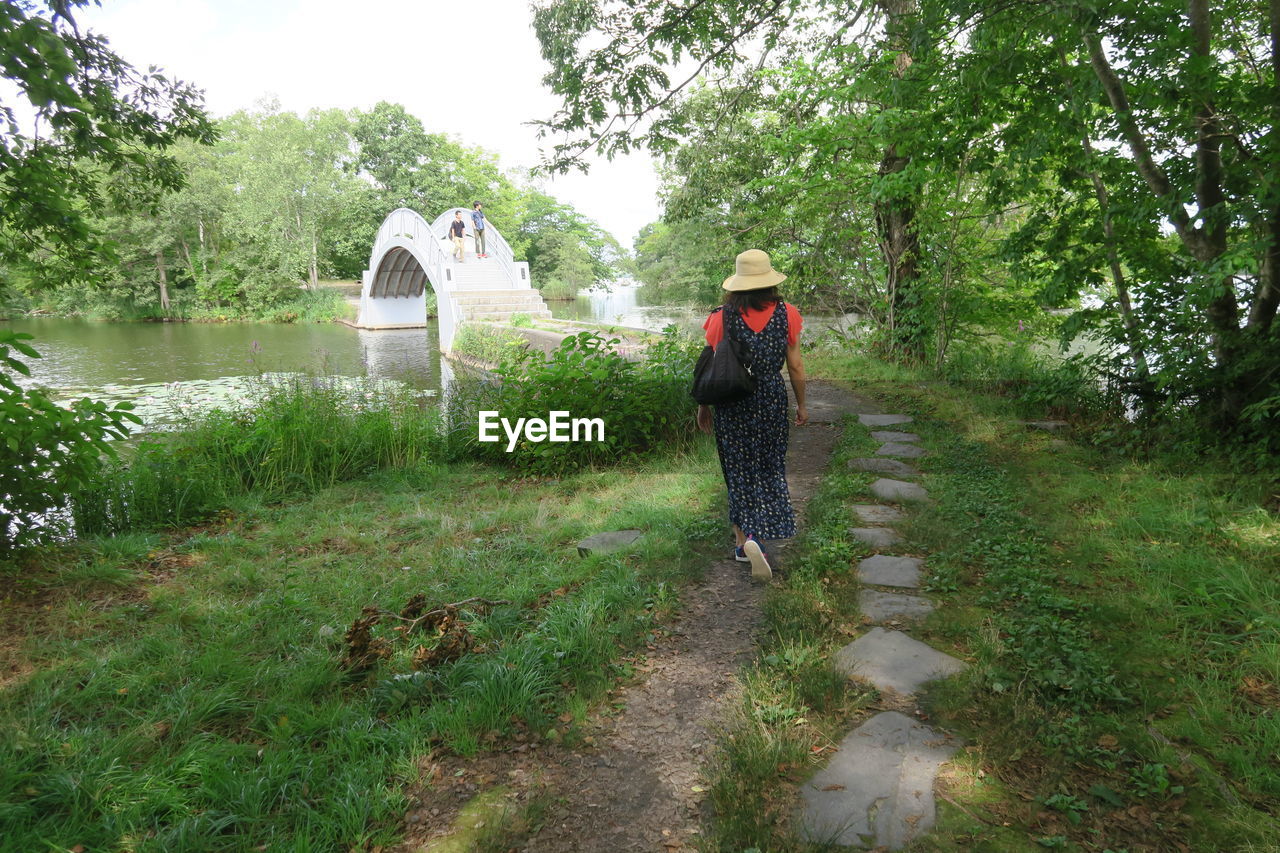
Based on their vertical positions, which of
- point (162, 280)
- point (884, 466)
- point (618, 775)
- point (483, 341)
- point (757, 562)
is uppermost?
point (162, 280)

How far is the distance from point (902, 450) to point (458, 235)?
21315 millimetres

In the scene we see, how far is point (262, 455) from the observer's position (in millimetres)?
5645

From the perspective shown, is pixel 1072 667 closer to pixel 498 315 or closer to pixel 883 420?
pixel 883 420

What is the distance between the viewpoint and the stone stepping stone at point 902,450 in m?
5.17

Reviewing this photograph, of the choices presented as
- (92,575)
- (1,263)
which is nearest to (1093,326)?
(92,575)

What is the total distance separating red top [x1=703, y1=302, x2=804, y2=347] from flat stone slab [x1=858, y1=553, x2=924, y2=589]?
1.18 meters

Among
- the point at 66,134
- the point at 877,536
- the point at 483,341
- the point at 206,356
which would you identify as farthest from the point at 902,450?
the point at 206,356

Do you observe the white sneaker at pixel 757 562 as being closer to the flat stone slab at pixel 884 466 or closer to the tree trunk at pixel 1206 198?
the flat stone slab at pixel 884 466

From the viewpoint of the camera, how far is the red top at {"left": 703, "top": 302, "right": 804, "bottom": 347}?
3295 mm

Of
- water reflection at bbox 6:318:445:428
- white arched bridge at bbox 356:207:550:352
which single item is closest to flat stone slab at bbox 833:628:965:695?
water reflection at bbox 6:318:445:428

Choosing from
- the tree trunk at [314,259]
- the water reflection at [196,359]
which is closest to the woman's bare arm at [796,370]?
the water reflection at [196,359]

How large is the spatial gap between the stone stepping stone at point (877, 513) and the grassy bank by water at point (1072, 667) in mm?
104

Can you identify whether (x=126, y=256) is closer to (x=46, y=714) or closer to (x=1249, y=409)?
(x=46, y=714)

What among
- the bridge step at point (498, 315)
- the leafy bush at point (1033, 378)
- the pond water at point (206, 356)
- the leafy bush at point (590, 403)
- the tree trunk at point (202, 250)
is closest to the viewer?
the leafy bush at point (1033, 378)
